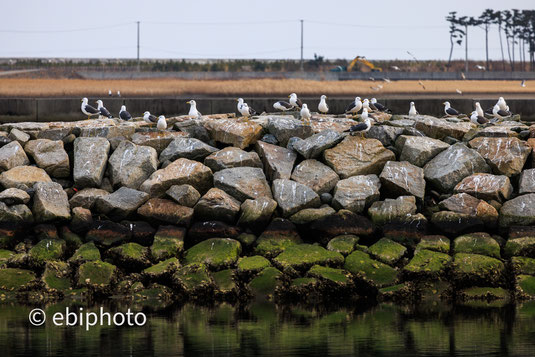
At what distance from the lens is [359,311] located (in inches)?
606

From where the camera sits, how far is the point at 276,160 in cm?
1978

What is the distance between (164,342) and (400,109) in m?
13.2

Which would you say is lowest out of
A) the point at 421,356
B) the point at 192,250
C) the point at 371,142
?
the point at 421,356

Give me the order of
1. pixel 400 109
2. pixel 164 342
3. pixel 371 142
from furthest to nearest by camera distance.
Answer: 1. pixel 400 109
2. pixel 371 142
3. pixel 164 342

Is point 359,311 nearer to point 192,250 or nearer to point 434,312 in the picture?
point 434,312

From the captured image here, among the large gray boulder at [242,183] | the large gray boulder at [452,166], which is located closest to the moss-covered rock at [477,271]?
the large gray boulder at [452,166]

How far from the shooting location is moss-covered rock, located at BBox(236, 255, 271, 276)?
1658 cm

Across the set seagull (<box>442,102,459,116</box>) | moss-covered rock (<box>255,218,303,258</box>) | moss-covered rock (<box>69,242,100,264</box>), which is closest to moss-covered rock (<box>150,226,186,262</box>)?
moss-covered rock (<box>69,242,100,264</box>)

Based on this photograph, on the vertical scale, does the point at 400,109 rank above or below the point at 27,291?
above

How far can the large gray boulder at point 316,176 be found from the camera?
1900cm

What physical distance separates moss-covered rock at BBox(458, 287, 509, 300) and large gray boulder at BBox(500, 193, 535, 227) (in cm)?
186

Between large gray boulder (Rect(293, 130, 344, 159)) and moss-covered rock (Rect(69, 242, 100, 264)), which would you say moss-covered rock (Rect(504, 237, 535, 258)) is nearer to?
large gray boulder (Rect(293, 130, 344, 159))

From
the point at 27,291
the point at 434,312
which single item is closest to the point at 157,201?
the point at 27,291

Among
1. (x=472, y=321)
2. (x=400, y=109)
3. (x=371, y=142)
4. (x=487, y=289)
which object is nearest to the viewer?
(x=472, y=321)
